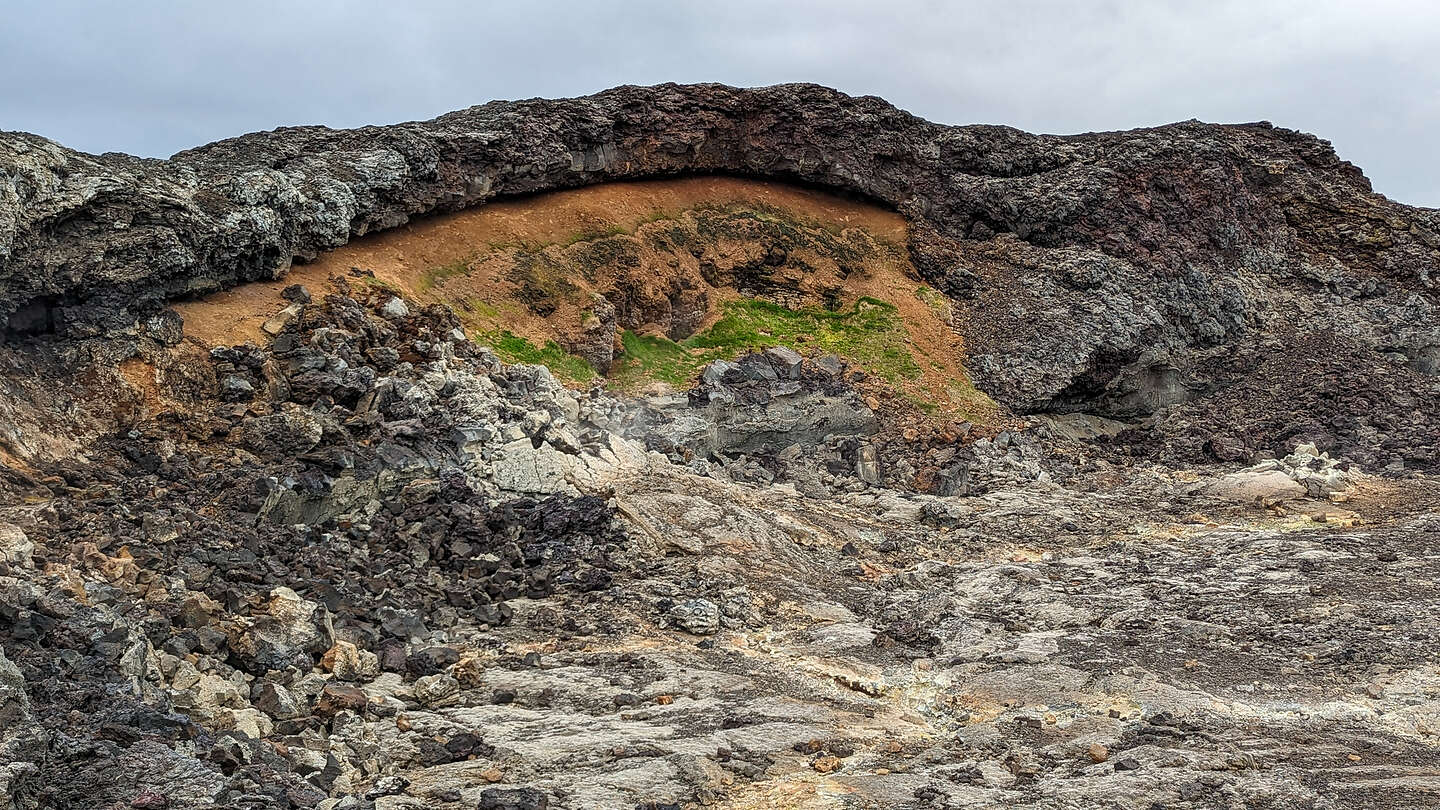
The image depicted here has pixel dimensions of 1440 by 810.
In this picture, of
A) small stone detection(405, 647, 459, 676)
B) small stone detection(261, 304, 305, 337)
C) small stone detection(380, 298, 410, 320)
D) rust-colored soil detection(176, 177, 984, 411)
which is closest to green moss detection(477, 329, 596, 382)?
rust-colored soil detection(176, 177, 984, 411)

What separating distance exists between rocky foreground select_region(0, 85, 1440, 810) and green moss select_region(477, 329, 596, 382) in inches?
32.3

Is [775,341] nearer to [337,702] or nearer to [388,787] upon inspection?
[337,702]

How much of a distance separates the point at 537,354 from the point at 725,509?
7401 mm

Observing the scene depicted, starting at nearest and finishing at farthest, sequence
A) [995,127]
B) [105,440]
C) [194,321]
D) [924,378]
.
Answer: [105,440] < [194,321] < [924,378] < [995,127]

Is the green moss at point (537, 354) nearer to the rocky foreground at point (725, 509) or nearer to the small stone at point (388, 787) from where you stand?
the rocky foreground at point (725, 509)

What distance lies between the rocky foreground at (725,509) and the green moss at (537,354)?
2.69 ft

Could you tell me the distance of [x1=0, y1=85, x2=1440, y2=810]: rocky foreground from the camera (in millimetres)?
11031

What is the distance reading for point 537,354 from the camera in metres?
25.1

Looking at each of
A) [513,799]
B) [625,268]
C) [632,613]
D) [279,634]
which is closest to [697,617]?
[632,613]

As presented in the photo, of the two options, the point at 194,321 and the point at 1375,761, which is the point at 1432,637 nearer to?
the point at 1375,761

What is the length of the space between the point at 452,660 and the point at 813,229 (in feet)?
70.6

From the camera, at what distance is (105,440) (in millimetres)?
17734

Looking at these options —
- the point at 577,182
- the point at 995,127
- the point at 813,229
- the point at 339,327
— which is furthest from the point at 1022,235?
the point at 339,327

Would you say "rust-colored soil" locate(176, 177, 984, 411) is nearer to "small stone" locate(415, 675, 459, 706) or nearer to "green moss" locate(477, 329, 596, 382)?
"green moss" locate(477, 329, 596, 382)
